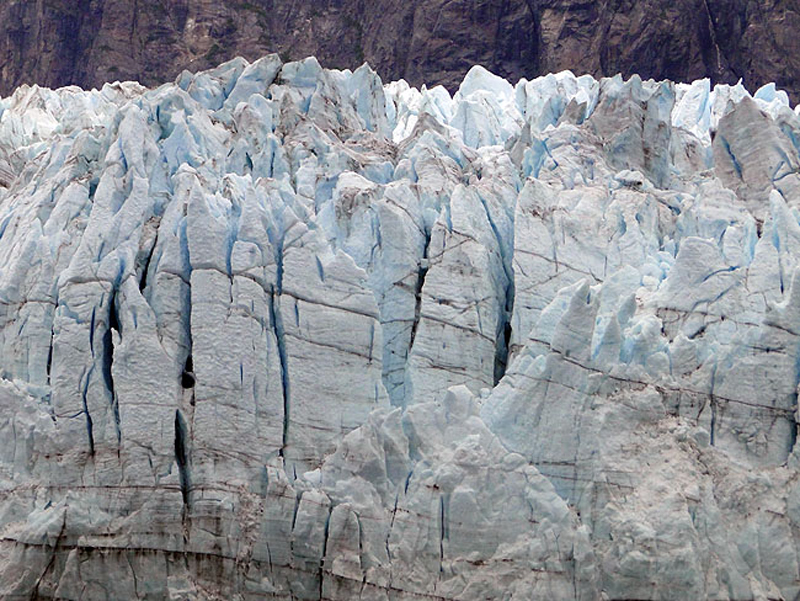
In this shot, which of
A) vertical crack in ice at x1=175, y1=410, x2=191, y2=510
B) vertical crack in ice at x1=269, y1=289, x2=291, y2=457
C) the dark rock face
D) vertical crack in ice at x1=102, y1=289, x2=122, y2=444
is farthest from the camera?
the dark rock face

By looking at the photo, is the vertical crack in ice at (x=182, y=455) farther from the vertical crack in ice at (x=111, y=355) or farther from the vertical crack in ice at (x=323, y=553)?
the vertical crack in ice at (x=323, y=553)

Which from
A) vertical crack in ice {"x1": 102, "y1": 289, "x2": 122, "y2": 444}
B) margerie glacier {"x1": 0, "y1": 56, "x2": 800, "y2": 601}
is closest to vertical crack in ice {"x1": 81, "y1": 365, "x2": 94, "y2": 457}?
margerie glacier {"x1": 0, "y1": 56, "x2": 800, "y2": 601}

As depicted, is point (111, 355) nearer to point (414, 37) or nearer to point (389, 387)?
point (389, 387)

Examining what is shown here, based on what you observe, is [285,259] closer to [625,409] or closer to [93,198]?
[93,198]

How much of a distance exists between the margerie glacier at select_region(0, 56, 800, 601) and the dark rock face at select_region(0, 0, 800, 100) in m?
19.3

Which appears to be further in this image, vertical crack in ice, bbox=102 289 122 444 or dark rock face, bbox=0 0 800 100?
dark rock face, bbox=0 0 800 100

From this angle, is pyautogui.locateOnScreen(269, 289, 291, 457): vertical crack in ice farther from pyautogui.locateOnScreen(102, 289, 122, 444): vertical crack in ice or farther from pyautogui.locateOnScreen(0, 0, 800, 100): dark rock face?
pyautogui.locateOnScreen(0, 0, 800, 100): dark rock face

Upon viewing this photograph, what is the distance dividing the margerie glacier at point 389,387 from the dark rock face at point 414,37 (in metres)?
19.3

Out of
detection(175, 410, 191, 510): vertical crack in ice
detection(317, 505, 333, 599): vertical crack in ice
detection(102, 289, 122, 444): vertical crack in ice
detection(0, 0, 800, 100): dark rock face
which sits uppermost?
detection(0, 0, 800, 100): dark rock face

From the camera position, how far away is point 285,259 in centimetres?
1720

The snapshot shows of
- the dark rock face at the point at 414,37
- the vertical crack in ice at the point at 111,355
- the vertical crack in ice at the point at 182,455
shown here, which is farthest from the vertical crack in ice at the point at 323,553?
the dark rock face at the point at 414,37

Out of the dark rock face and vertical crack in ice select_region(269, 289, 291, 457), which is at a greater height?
the dark rock face

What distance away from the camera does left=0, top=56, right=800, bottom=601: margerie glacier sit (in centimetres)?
1570

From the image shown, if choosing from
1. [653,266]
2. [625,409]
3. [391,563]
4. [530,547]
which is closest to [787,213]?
[653,266]
